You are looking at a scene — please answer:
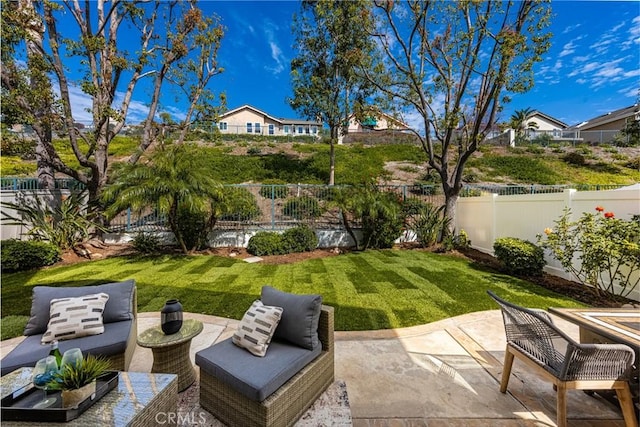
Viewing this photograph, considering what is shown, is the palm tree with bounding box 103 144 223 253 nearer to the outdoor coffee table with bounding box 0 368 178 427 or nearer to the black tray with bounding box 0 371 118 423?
the outdoor coffee table with bounding box 0 368 178 427

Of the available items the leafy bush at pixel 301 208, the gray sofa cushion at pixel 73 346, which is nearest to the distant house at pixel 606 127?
the leafy bush at pixel 301 208

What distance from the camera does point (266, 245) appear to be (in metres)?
8.58

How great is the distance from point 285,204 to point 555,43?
29.4 ft

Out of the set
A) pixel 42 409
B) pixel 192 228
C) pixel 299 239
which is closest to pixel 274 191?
pixel 299 239

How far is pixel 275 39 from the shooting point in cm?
1344

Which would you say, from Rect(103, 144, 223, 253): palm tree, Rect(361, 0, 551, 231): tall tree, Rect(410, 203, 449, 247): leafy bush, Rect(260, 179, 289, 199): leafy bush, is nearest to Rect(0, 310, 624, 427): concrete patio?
Rect(103, 144, 223, 253): palm tree

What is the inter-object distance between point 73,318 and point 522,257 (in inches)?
301

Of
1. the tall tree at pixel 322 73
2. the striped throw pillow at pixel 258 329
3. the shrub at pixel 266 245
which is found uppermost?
the tall tree at pixel 322 73

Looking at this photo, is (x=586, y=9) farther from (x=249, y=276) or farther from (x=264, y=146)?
(x=264, y=146)

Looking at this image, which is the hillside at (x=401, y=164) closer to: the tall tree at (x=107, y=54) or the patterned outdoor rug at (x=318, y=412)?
the tall tree at (x=107, y=54)

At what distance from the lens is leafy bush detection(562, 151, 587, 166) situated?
19355 millimetres

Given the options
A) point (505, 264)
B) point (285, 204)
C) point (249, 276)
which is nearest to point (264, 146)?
point (285, 204)

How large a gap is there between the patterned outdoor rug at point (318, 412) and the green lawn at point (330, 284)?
1.40 metres

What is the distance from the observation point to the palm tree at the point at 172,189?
7035 mm
